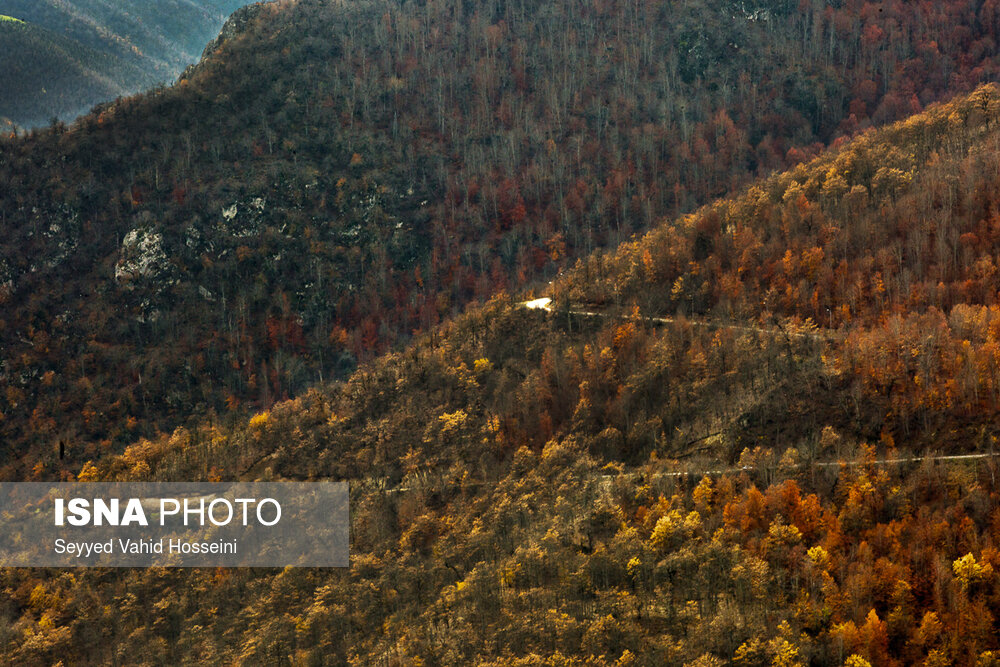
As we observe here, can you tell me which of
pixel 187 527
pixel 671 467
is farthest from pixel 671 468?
pixel 187 527

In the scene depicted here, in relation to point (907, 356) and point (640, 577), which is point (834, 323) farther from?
point (640, 577)

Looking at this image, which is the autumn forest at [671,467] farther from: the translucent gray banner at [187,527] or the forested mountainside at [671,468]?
the translucent gray banner at [187,527]

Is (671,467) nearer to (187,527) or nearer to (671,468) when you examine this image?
(671,468)

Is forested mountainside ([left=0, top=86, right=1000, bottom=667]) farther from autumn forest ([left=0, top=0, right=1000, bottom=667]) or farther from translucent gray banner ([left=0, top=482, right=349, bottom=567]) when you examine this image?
translucent gray banner ([left=0, top=482, right=349, bottom=567])

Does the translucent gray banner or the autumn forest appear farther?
the translucent gray banner

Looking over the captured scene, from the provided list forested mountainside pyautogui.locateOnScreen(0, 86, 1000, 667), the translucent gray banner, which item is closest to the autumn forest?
forested mountainside pyautogui.locateOnScreen(0, 86, 1000, 667)

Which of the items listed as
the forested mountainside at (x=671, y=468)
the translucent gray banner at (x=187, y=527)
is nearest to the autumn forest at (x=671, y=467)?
the forested mountainside at (x=671, y=468)

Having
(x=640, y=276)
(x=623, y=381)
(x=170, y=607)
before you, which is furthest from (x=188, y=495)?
(x=640, y=276)
